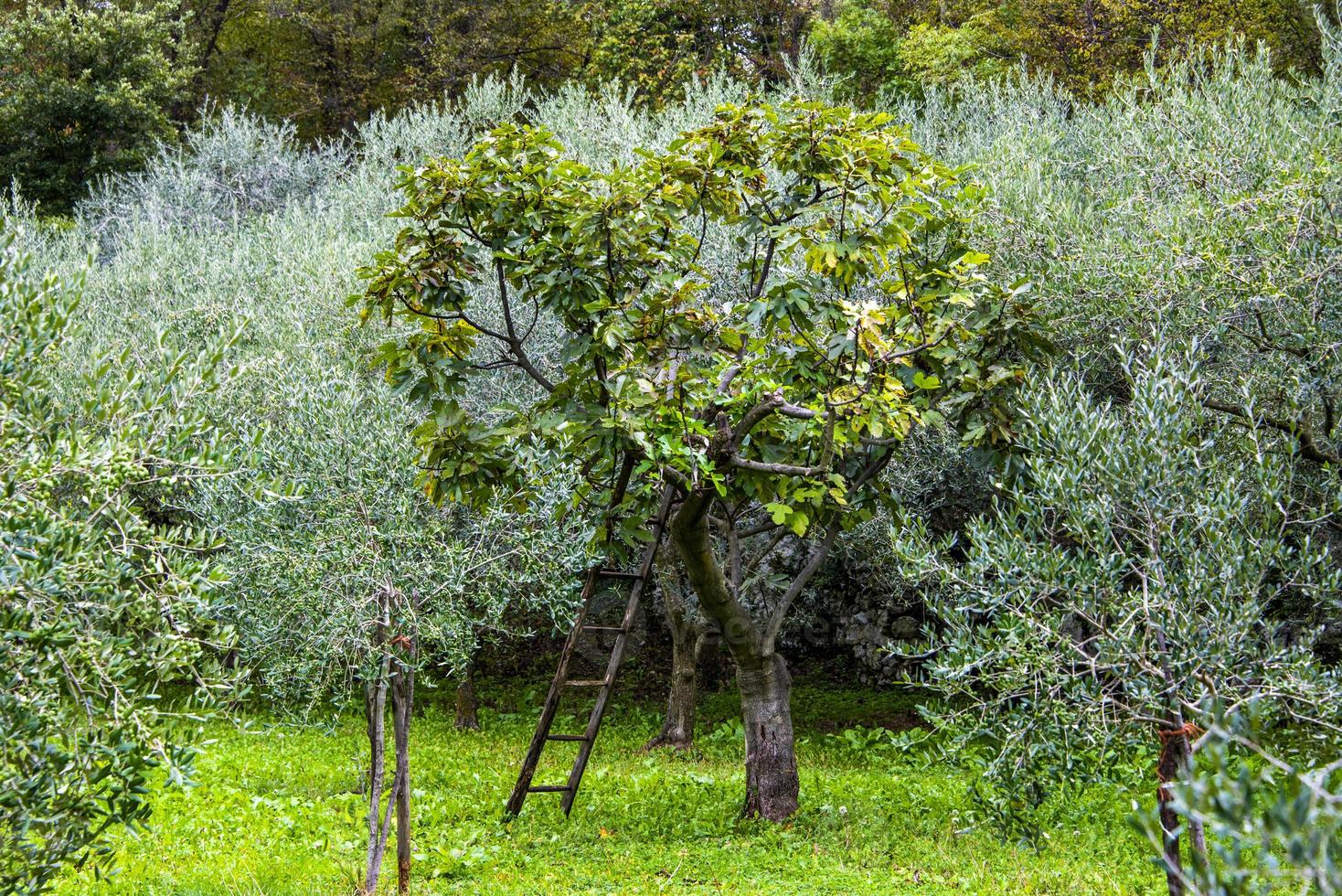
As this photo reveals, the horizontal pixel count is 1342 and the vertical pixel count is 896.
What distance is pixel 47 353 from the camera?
229 inches

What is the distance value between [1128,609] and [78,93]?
1267 inches

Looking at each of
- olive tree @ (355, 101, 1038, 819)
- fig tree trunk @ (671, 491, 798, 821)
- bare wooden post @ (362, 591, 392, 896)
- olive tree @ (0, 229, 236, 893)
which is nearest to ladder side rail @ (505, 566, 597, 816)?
fig tree trunk @ (671, 491, 798, 821)

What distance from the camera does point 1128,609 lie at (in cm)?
676

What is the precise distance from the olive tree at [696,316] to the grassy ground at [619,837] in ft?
9.35

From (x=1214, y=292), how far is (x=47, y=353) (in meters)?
9.78

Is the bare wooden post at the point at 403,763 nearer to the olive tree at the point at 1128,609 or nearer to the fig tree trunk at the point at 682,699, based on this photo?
the olive tree at the point at 1128,609

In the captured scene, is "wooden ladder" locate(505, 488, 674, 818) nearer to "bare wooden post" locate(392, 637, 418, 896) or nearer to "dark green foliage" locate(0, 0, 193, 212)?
"bare wooden post" locate(392, 637, 418, 896)

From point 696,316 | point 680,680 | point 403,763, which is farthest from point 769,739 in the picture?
point 680,680

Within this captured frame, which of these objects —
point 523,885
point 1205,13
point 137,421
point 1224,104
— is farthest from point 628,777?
point 1205,13

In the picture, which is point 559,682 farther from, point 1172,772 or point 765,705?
point 1172,772

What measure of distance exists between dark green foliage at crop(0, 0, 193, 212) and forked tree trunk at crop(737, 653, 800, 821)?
88.6ft

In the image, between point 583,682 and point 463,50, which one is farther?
point 463,50

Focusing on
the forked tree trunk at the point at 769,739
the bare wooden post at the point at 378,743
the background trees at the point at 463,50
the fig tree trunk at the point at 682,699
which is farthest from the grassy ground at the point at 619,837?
the background trees at the point at 463,50

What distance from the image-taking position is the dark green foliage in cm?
3000
